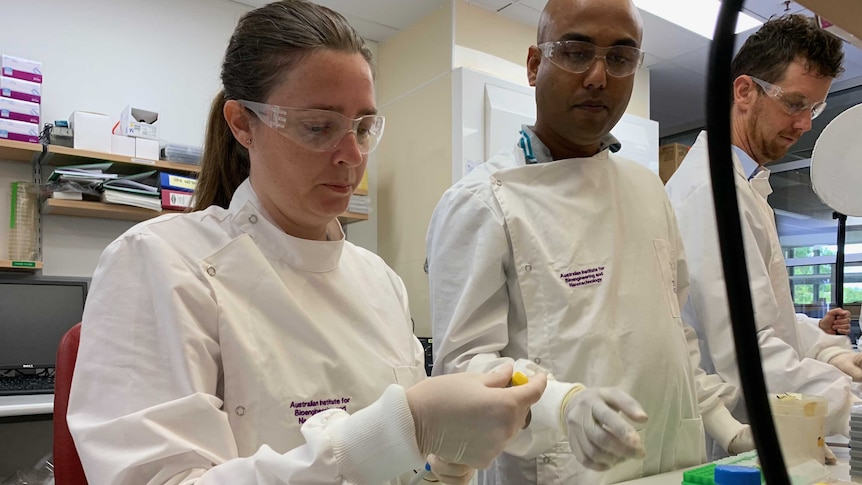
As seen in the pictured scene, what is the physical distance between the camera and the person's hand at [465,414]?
2.43 ft

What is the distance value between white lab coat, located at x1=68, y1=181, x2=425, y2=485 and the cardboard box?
12.3 ft

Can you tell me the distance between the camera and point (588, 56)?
129 centimetres

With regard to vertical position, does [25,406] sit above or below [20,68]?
below

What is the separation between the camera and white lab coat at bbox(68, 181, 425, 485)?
0.74 m

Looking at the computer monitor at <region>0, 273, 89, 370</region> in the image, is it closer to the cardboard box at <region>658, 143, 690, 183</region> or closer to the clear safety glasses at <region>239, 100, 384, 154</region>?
the clear safety glasses at <region>239, 100, 384, 154</region>

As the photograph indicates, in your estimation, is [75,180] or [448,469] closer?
[448,469]

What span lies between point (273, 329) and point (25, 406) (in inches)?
64.8

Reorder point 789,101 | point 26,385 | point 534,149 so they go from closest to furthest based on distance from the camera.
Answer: point 534,149, point 789,101, point 26,385

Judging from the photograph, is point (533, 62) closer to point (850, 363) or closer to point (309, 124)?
point (309, 124)

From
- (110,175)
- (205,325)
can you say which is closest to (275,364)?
(205,325)

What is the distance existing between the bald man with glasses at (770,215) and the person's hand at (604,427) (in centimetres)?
79

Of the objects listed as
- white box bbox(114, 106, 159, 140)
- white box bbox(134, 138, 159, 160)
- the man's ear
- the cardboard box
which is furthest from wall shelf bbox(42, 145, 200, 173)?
the cardboard box

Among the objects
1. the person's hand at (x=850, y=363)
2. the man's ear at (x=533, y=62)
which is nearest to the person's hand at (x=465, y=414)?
the man's ear at (x=533, y=62)

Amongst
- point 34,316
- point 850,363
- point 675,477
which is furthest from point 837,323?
point 34,316
